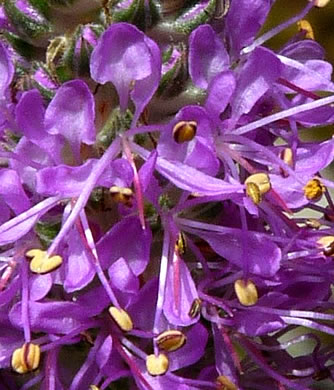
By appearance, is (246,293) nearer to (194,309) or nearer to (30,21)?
(194,309)

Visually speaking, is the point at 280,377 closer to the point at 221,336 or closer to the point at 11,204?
the point at 221,336

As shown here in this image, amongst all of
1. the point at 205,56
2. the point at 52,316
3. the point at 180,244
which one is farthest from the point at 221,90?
the point at 52,316

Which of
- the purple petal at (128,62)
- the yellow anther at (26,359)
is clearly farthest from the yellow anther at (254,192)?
the yellow anther at (26,359)

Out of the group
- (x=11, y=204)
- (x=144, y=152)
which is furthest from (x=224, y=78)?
(x=11, y=204)

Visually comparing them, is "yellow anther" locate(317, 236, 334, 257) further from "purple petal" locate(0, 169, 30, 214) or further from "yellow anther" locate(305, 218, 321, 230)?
"purple petal" locate(0, 169, 30, 214)

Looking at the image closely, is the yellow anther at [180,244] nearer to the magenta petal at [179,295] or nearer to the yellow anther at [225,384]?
the magenta petal at [179,295]

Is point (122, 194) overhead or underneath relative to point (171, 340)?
overhead
